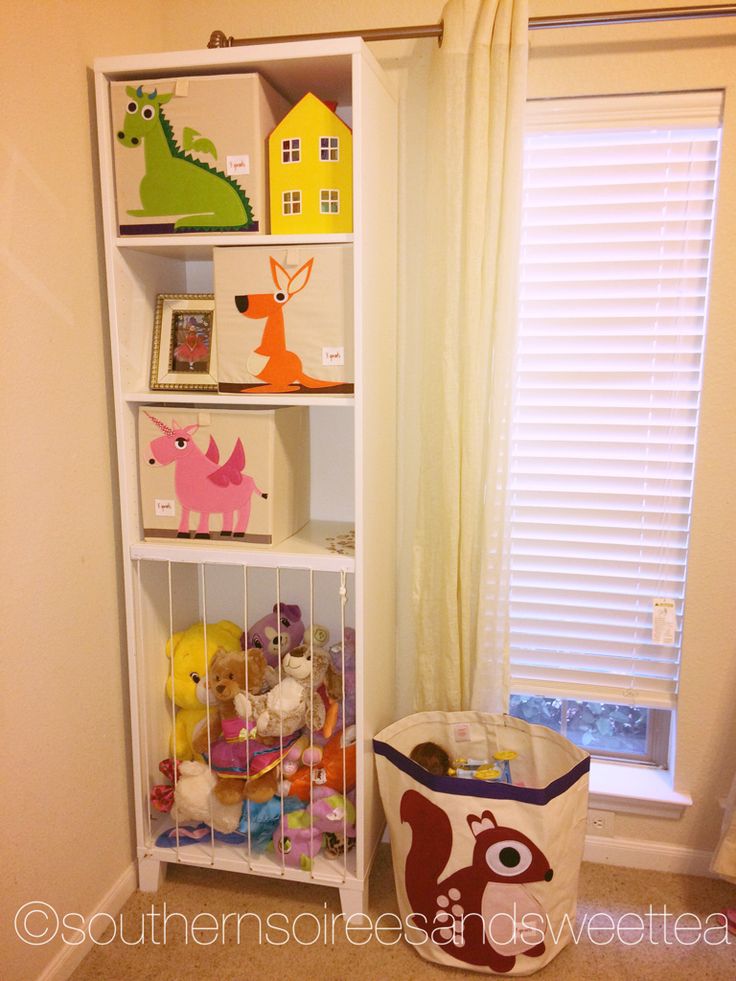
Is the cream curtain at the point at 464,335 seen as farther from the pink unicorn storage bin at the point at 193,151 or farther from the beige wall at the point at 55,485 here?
the beige wall at the point at 55,485

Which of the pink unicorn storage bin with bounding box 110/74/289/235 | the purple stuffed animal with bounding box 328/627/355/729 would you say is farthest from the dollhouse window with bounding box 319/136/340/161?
the purple stuffed animal with bounding box 328/627/355/729

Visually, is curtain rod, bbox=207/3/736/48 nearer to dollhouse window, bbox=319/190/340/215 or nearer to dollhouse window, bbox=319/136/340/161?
dollhouse window, bbox=319/136/340/161

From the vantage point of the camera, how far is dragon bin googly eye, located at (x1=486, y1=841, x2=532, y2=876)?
163 cm

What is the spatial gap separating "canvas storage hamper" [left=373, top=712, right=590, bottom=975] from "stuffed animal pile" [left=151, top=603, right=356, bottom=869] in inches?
6.5

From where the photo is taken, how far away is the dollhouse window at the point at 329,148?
1.60 meters

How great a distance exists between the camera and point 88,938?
1.75m

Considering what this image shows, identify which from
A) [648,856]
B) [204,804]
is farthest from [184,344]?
[648,856]

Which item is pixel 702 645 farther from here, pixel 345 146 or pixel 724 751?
pixel 345 146

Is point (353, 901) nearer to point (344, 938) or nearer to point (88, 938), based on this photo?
point (344, 938)

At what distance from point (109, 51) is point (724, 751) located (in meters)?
2.25

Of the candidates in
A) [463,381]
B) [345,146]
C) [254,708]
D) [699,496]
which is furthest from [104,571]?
[699,496]

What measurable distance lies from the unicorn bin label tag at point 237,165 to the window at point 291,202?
93mm

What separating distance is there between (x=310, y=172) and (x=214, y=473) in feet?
2.25

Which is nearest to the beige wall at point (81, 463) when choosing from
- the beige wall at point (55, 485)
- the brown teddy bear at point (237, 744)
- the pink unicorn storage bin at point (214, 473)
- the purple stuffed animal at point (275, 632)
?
the beige wall at point (55, 485)
